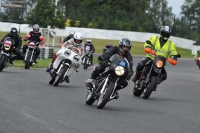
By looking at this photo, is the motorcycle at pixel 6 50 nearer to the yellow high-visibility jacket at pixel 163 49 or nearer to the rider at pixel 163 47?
the rider at pixel 163 47

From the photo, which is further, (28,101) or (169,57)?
(169,57)

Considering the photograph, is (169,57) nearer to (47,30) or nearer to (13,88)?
(13,88)

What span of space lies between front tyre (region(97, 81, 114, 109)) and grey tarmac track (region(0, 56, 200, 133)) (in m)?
0.15

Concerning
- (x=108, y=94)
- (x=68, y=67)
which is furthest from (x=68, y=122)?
(x=68, y=67)

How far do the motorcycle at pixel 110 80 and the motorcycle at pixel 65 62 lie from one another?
488cm

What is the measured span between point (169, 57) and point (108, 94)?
4343 mm

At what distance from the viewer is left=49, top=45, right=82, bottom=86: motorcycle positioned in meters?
19.0

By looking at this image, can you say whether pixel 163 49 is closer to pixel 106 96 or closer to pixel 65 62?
pixel 65 62

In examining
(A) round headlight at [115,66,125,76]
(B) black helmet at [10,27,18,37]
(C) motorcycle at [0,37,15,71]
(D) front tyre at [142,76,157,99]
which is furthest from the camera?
(B) black helmet at [10,27,18,37]

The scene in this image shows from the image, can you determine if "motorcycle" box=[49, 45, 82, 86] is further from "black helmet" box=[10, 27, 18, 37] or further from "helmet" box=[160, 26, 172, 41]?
"black helmet" box=[10, 27, 18, 37]

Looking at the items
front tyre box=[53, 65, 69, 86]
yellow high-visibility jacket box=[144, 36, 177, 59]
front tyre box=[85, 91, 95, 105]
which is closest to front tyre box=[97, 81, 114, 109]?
front tyre box=[85, 91, 95, 105]

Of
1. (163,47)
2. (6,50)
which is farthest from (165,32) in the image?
(6,50)

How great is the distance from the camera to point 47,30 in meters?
46.2

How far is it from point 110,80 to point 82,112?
1179 millimetres
